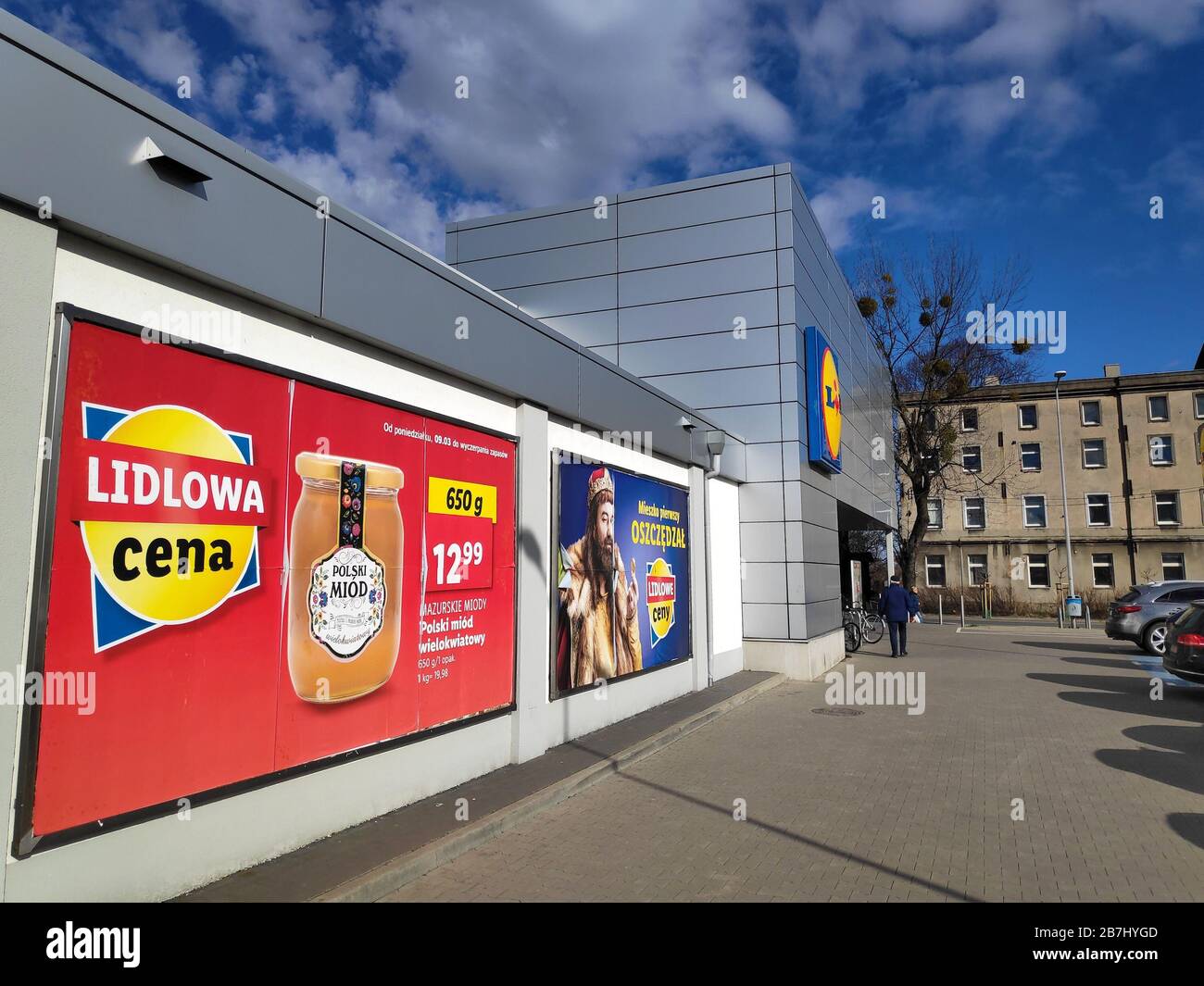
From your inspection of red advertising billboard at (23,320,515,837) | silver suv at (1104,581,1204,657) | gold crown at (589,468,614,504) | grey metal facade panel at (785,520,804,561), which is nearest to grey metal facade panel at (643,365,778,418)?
grey metal facade panel at (785,520,804,561)

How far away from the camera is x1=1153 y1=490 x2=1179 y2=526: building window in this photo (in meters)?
40.8

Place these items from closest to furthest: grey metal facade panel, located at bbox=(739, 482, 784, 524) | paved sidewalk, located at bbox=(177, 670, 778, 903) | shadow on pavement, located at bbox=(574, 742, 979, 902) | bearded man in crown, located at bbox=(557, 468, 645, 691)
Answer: paved sidewalk, located at bbox=(177, 670, 778, 903) → shadow on pavement, located at bbox=(574, 742, 979, 902) → bearded man in crown, located at bbox=(557, 468, 645, 691) → grey metal facade panel, located at bbox=(739, 482, 784, 524)

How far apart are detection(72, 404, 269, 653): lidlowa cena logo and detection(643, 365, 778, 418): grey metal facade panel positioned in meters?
11.5

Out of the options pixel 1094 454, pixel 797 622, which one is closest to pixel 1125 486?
pixel 1094 454

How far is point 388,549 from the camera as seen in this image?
6.16 meters

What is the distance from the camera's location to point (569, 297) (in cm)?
1667

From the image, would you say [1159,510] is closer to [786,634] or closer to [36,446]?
[786,634]

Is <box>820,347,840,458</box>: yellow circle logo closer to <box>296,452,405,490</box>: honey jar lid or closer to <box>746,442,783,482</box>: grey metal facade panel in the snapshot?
<box>746,442,783,482</box>: grey metal facade panel

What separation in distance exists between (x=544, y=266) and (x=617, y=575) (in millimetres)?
9120

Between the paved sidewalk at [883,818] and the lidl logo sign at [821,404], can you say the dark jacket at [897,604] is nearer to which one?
the lidl logo sign at [821,404]

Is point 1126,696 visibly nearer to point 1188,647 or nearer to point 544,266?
point 1188,647
